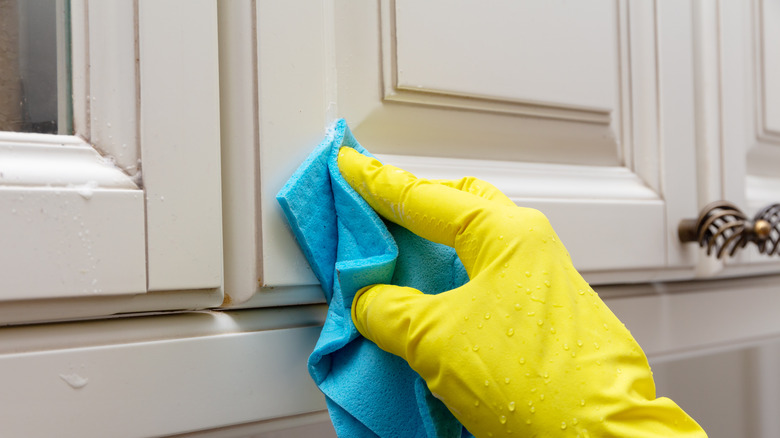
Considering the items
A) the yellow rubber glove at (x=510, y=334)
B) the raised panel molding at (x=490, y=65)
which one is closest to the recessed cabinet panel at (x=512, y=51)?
the raised panel molding at (x=490, y=65)

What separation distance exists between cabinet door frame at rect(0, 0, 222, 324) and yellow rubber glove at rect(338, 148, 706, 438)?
10 centimetres

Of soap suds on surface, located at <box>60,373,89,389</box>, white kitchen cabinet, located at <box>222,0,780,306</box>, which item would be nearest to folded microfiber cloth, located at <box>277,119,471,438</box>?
white kitchen cabinet, located at <box>222,0,780,306</box>

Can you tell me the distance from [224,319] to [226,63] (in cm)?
15

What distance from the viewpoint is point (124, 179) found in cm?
32

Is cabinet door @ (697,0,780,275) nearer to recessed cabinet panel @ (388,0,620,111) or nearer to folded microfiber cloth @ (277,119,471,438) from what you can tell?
recessed cabinet panel @ (388,0,620,111)

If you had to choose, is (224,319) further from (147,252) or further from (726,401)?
(726,401)

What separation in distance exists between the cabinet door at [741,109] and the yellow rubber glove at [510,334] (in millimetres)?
323

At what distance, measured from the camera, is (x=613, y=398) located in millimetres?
294

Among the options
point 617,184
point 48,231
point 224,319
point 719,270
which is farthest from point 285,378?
point 719,270

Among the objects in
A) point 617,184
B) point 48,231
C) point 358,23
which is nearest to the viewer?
point 48,231

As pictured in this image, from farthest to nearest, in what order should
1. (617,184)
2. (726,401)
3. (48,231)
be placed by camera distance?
(726,401) < (617,184) < (48,231)

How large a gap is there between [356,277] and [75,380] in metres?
0.15

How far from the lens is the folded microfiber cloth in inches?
13.5

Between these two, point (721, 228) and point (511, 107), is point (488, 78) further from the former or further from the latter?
point (721, 228)
